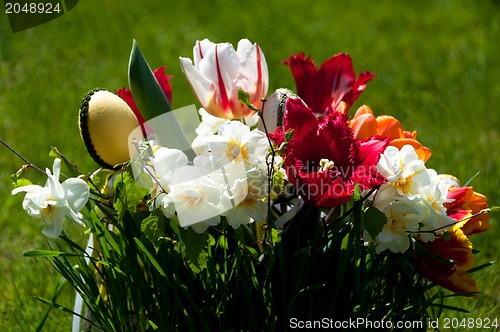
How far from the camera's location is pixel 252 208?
929mm

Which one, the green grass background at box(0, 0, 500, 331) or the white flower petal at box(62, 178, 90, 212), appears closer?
the white flower petal at box(62, 178, 90, 212)

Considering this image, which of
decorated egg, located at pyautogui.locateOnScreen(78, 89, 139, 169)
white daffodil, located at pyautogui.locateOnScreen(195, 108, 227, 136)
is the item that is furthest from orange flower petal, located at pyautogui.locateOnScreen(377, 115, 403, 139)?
decorated egg, located at pyautogui.locateOnScreen(78, 89, 139, 169)

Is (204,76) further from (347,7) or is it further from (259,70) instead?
(347,7)

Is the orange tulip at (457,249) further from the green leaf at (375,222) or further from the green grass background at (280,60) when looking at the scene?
the green grass background at (280,60)

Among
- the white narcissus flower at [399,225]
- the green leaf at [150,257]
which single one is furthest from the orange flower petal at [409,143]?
the green leaf at [150,257]

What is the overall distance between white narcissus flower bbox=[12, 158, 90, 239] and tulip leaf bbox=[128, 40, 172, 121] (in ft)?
0.51

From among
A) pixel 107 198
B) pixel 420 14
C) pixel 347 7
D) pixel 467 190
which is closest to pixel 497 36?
pixel 420 14

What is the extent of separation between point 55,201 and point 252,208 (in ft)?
0.74

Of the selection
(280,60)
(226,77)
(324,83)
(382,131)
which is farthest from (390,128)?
(280,60)

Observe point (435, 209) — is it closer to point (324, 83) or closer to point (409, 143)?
point (409, 143)

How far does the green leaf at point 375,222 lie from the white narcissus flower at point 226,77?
0.21 metres

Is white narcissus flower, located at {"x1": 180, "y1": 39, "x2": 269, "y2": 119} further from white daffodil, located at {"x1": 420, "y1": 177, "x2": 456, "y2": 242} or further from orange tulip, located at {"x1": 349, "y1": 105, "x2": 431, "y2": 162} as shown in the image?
white daffodil, located at {"x1": 420, "y1": 177, "x2": 456, "y2": 242}

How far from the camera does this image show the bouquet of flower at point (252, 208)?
2.99 feet

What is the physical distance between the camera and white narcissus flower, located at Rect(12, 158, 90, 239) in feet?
2.95
